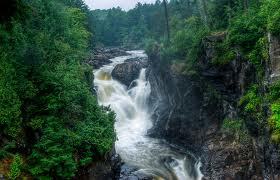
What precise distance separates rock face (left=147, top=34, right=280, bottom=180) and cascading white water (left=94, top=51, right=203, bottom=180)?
46.5 inches

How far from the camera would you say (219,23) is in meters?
32.4

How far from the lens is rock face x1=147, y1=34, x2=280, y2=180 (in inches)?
839

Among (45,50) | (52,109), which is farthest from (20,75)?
(45,50)

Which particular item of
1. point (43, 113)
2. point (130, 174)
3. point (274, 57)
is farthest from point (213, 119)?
point (43, 113)

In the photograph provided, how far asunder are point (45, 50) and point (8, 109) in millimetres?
6610

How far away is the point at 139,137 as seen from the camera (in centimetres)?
3544

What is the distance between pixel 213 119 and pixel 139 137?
952cm

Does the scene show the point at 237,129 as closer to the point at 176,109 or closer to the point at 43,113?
the point at 176,109

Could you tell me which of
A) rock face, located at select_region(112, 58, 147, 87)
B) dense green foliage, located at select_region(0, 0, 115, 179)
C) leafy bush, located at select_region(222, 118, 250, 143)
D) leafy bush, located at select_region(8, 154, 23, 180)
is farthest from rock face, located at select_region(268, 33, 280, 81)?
rock face, located at select_region(112, 58, 147, 87)

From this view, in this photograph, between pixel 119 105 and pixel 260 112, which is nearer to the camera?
pixel 260 112

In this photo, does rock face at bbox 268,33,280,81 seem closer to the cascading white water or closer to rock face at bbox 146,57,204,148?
the cascading white water

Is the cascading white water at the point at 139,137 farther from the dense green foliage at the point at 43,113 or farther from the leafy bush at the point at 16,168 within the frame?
the leafy bush at the point at 16,168

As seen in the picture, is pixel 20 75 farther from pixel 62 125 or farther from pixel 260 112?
pixel 260 112

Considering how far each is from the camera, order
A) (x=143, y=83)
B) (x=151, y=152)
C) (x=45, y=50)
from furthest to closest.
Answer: (x=143, y=83)
(x=151, y=152)
(x=45, y=50)
